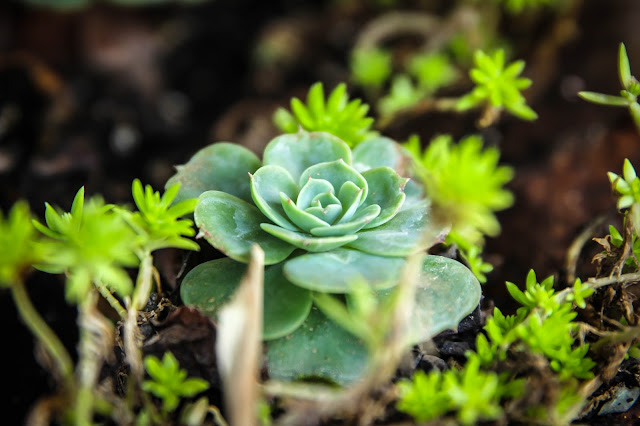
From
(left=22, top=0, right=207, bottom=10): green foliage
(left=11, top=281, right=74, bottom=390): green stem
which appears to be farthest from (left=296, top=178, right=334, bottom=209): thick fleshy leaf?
(left=22, top=0, right=207, bottom=10): green foliage

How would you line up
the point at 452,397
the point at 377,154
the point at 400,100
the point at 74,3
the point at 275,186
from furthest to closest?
the point at 74,3 → the point at 400,100 → the point at 377,154 → the point at 275,186 → the point at 452,397

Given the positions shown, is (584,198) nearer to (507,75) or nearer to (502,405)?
(507,75)

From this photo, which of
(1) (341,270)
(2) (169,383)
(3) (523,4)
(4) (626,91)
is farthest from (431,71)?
(2) (169,383)

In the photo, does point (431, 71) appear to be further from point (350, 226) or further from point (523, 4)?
point (350, 226)

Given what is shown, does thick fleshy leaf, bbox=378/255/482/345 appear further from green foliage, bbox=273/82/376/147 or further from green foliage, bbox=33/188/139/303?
green foliage, bbox=33/188/139/303

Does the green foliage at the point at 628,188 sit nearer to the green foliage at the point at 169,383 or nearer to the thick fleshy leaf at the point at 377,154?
the thick fleshy leaf at the point at 377,154

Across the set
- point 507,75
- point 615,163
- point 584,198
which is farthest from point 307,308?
point 615,163
